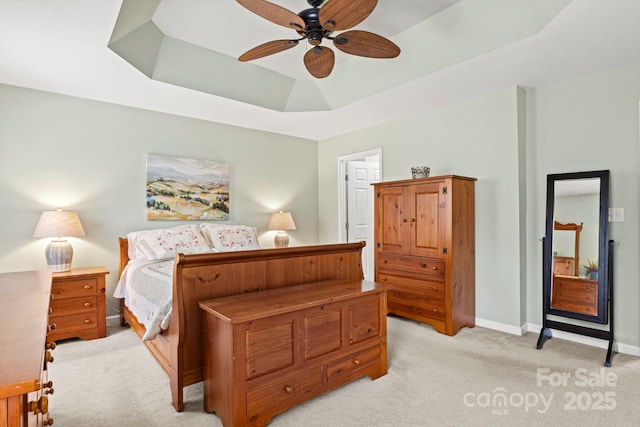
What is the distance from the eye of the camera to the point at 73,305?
10.6ft

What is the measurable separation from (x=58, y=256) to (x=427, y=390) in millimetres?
3475

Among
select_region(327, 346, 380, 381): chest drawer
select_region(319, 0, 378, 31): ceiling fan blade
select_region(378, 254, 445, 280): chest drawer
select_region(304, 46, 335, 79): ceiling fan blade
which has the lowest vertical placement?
select_region(327, 346, 380, 381): chest drawer

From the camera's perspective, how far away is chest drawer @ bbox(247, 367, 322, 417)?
73.3 inches

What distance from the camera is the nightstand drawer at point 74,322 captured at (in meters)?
3.13

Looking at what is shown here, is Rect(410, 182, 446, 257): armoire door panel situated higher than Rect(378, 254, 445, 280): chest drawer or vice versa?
Rect(410, 182, 446, 257): armoire door panel

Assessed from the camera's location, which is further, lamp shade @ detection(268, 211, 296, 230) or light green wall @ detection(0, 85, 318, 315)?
lamp shade @ detection(268, 211, 296, 230)

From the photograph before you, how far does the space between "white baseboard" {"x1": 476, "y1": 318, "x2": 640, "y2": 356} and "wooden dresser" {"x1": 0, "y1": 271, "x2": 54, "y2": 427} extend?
11.9ft

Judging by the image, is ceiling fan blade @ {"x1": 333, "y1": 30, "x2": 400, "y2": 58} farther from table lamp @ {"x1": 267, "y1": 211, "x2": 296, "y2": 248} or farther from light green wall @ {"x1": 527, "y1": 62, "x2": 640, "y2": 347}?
table lamp @ {"x1": 267, "y1": 211, "x2": 296, "y2": 248}

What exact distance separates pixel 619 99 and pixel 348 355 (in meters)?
3.13

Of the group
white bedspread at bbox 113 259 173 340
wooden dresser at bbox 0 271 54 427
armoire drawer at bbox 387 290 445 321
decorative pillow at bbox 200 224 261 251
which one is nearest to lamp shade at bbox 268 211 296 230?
decorative pillow at bbox 200 224 261 251

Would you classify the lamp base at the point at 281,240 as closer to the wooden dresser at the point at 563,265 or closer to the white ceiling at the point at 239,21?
the white ceiling at the point at 239,21

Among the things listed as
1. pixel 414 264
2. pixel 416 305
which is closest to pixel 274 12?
pixel 414 264

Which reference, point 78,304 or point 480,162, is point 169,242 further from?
point 480,162

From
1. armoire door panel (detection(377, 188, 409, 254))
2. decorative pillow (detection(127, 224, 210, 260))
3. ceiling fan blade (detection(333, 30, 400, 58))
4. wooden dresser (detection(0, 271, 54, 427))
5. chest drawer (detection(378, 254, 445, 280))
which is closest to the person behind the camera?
wooden dresser (detection(0, 271, 54, 427))
